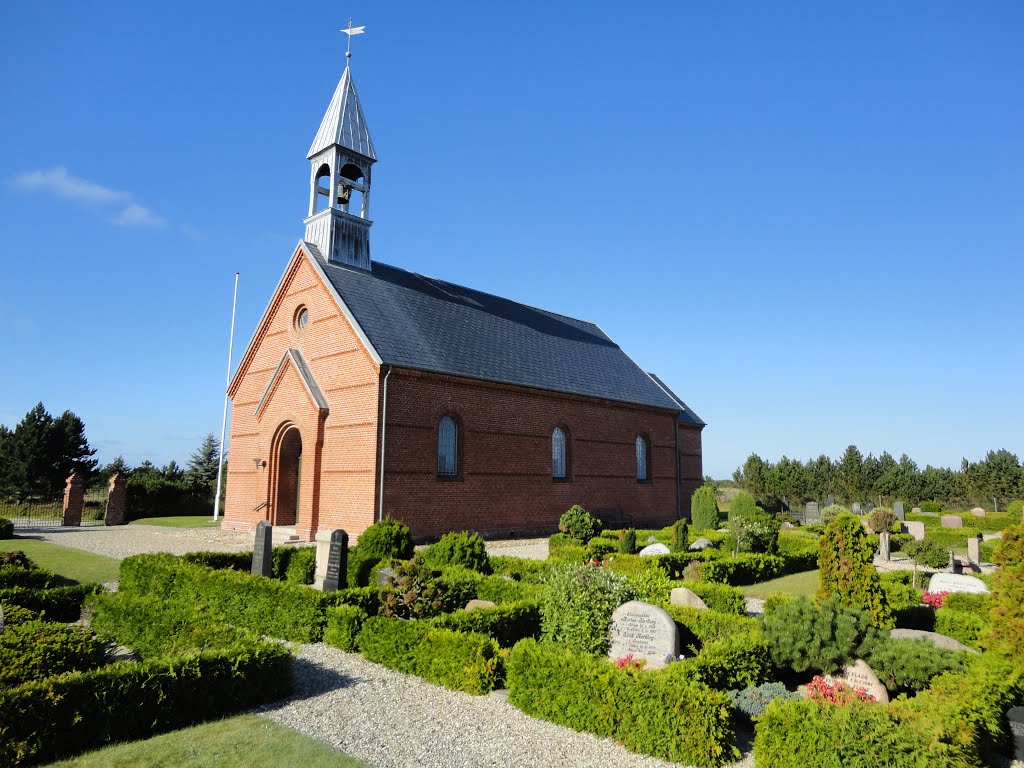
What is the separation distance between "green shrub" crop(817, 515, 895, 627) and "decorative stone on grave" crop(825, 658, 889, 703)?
49.9 inches

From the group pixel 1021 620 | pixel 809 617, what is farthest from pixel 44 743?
pixel 1021 620

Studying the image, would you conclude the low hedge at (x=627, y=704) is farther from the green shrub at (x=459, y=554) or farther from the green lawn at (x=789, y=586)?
the green lawn at (x=789, y=586)

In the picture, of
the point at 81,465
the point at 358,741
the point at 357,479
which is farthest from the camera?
the point at 81,465

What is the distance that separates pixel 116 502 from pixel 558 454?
21120 millimetres

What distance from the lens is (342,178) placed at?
979 inches

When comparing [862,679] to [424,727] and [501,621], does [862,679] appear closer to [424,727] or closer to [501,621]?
[501,621]

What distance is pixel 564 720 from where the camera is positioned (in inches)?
262

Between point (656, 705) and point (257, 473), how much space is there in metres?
21.3

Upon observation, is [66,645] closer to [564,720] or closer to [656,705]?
[564,720]

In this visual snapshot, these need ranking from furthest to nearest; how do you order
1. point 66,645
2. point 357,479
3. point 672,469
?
point 672,469 < point 357,479 < point 66,645

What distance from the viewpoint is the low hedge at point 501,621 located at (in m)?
9.01

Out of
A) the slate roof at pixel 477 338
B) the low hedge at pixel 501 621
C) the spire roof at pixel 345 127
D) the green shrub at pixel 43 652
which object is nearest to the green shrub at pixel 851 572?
the low hedge at pixel 501 621

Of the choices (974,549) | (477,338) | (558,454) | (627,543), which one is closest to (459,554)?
(627,543)

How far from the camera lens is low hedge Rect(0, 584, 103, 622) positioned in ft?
33.9
